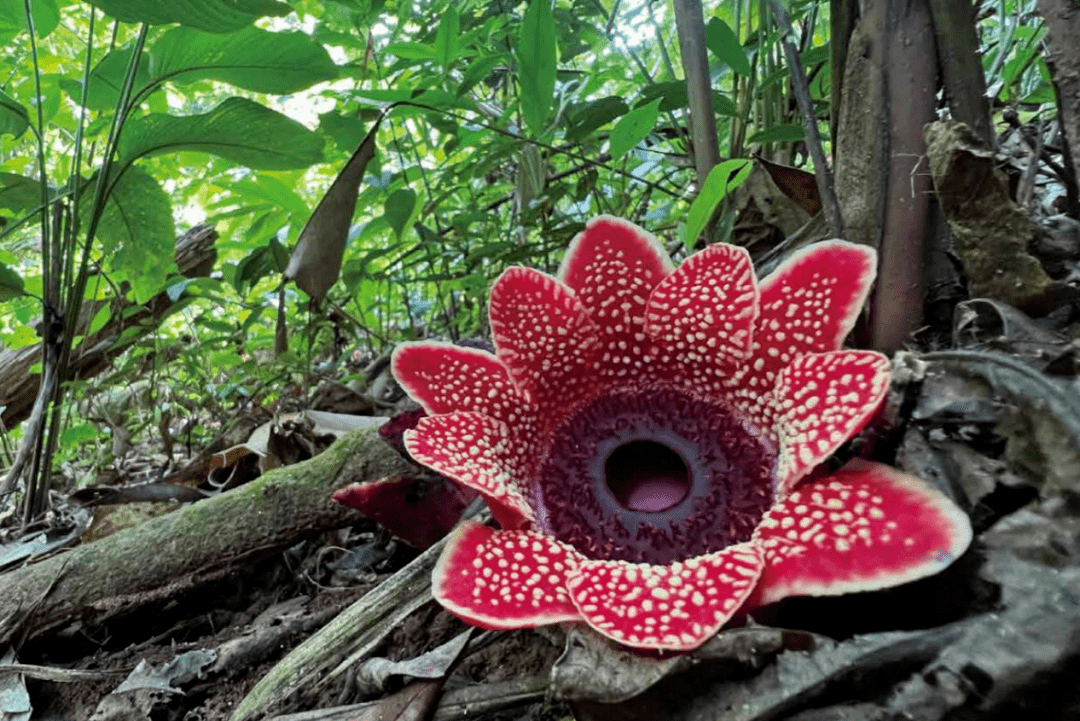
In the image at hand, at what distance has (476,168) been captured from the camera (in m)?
1.66

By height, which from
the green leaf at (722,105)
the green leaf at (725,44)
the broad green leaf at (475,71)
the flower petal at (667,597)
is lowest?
the flower petal at (667,597)

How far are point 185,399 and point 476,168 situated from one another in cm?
110

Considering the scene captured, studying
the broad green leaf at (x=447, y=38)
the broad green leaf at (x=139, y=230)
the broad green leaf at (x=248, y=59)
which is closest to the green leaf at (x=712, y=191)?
the broad green leaf at (x=447, y=38)

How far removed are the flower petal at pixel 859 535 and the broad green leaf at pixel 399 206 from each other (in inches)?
44.8

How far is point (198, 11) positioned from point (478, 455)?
1.02m

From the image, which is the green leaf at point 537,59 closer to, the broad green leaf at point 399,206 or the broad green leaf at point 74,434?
the broad green leaf at point 399,206

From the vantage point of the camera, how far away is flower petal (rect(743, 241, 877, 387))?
696 mm

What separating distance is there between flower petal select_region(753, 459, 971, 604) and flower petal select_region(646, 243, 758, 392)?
209 mm

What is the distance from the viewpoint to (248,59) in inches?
55.5

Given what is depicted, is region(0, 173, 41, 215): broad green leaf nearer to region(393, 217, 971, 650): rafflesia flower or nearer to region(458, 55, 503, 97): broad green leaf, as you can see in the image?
region(458, 55, 503, 97): broad green leaf

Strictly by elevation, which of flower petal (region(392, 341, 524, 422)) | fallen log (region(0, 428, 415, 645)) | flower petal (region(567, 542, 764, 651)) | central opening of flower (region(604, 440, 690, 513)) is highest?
flower petal (region(392, 341, 524, 422))

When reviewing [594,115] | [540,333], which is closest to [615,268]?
[540,333]

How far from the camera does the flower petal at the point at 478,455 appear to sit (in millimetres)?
626

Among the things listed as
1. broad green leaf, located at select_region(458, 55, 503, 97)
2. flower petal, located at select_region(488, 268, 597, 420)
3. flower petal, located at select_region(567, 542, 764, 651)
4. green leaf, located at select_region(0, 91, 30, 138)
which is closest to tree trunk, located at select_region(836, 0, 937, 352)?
flower petal, located at select_region(488, 268, 597, 420)
